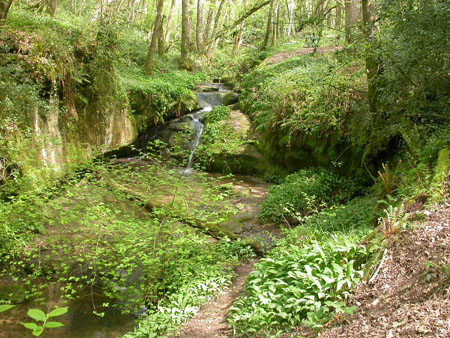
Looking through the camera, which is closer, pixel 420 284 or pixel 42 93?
pixel 420 284

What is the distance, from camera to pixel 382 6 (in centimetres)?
637

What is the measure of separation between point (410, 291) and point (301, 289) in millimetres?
1034

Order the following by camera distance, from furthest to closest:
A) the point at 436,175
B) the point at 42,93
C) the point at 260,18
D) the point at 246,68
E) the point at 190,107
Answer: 1. the point at 260,18
2. the point at 246,68
3. the point at 190,107
4. the point at 42,93
5. the point at 436,175

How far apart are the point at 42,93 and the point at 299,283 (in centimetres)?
722

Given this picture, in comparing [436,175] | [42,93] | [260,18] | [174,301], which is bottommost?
[174,301]

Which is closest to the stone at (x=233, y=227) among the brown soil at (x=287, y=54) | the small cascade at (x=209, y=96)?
the small cascade at (x=209, y=96)

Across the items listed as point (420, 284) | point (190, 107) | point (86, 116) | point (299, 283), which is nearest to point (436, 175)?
point (420, 284)

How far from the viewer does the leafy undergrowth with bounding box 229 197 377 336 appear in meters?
3.35

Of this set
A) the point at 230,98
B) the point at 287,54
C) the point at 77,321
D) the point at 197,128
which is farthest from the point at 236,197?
the point at 287,54

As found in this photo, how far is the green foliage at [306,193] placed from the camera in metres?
8.13

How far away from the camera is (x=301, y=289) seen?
142 inches

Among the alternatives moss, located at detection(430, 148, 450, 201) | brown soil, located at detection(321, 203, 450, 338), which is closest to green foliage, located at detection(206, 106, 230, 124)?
moss, located at detection(430, 148, 450, 201)

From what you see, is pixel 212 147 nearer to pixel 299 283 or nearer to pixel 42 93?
pixel 42 93

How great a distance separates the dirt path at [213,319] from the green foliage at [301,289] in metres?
0.20
